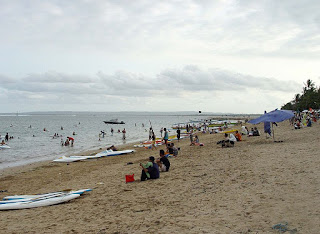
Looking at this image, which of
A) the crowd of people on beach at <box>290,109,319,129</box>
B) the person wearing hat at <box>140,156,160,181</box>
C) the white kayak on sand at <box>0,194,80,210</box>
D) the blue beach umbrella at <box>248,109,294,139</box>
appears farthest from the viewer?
the crowd of people on beach at <box>290,109,319,129</box>

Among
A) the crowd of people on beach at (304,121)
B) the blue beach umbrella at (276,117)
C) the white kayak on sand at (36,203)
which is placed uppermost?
the blue beach umbrella at (276,117)

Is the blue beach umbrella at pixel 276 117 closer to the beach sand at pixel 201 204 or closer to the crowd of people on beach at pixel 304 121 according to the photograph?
the beach sand at pixel 201 204

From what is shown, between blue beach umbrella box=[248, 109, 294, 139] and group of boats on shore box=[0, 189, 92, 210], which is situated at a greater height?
blue beach umbrella box=[248, 109, 294, 139]

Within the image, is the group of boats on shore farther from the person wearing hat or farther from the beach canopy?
the beach canopy

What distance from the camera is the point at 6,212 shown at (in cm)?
850

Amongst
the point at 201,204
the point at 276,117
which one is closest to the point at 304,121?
the point at 276,117

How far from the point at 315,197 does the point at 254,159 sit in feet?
18.3

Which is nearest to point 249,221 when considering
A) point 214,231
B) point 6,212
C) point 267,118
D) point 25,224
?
point 214,231

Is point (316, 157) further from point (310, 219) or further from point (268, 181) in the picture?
point (310, 219)

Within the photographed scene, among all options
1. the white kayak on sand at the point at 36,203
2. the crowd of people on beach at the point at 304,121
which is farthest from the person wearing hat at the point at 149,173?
the crowd of people on beach at the point at 304,121

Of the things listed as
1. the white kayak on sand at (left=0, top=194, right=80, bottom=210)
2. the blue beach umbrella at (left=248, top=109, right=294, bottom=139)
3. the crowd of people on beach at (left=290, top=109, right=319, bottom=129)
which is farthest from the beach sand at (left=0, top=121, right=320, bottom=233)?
the crowd of people on beach at (left=290, top=109, right=319, bottom=129)

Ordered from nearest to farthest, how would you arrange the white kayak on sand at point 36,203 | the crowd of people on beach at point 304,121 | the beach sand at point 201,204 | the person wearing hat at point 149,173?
the beach sand at point 201,204 < the white kayak on sand at point 36,203 < the person wearing hat at point 149,173 < the crowd of people on beach at point 304,121

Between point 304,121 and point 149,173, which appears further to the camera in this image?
point 304,121

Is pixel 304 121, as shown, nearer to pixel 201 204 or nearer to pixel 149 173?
pixel 149 173
